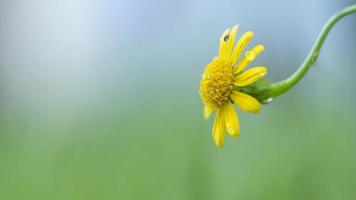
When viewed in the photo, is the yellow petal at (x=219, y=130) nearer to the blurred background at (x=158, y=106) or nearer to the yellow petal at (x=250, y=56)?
the yellow petal at (x=250, y=56)

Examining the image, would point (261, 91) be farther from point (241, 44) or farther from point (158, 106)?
point (158, 106)

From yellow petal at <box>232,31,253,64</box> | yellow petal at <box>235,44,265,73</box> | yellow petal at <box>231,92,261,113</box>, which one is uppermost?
yellow petal at <box>232,31,253,64</box>

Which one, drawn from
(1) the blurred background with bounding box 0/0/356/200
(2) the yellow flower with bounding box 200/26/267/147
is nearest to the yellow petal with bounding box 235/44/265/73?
(2) the yellow flower with bounding box 200/26/267/147

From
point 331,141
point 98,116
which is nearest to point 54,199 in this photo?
point 98,116

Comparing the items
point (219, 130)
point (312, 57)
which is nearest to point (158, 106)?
point (219, 130)

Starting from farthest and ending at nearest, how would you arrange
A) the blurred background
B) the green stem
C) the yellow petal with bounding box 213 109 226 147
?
the blurred background, the yellow petal with bounding box 213 109 226 147, the green stem

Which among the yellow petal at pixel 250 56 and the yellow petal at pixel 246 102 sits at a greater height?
the yellow petal at pixel 250 56

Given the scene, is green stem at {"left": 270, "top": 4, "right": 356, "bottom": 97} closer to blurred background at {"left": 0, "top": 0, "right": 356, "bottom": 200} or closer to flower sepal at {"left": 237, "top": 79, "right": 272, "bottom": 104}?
flower sepal at {"left": 237, "top": 79, "right": 272, "bottom": 104}

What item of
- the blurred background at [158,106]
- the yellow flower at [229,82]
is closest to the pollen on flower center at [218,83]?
the yellow flower at [229,82]
